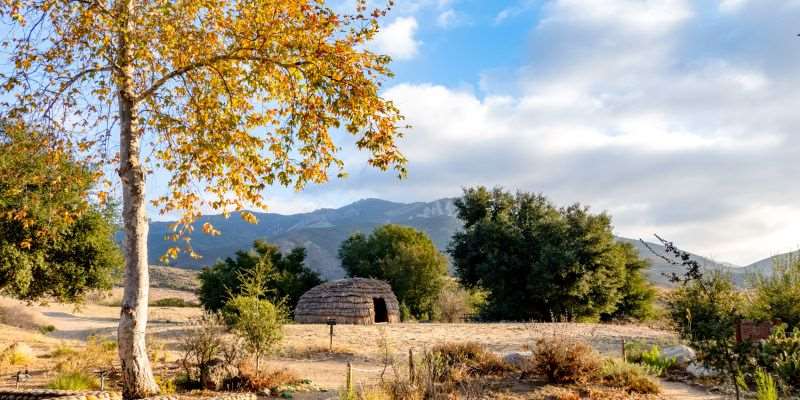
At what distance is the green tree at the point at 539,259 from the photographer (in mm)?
25953

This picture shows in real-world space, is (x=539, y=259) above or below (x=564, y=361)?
above

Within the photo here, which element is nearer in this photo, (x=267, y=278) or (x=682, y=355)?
(x=682, y=355)

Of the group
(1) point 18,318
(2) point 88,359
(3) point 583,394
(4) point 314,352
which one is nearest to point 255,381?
(2) point 88,359

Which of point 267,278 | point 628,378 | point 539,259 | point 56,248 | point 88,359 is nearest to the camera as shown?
point 628,378

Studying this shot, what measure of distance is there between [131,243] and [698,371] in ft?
32.9

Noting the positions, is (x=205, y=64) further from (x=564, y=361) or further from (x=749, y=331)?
Answer: (x=749, y=331)

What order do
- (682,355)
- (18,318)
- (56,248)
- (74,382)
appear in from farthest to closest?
(18,318) → (56,248) → (682,355) → (74,382)

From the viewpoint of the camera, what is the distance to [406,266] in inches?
1260

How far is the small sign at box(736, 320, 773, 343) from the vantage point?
736 cm

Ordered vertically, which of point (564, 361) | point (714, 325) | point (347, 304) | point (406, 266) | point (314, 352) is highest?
point (406, 266)

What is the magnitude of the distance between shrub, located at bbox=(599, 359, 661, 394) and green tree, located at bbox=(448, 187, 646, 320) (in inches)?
606

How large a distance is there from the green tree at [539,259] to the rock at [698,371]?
1362 cm

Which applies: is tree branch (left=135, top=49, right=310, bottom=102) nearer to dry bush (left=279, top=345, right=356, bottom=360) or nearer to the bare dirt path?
dry bush (left=279, top=345, right=356, bottom=360)

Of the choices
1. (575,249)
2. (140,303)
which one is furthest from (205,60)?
(575,249)
